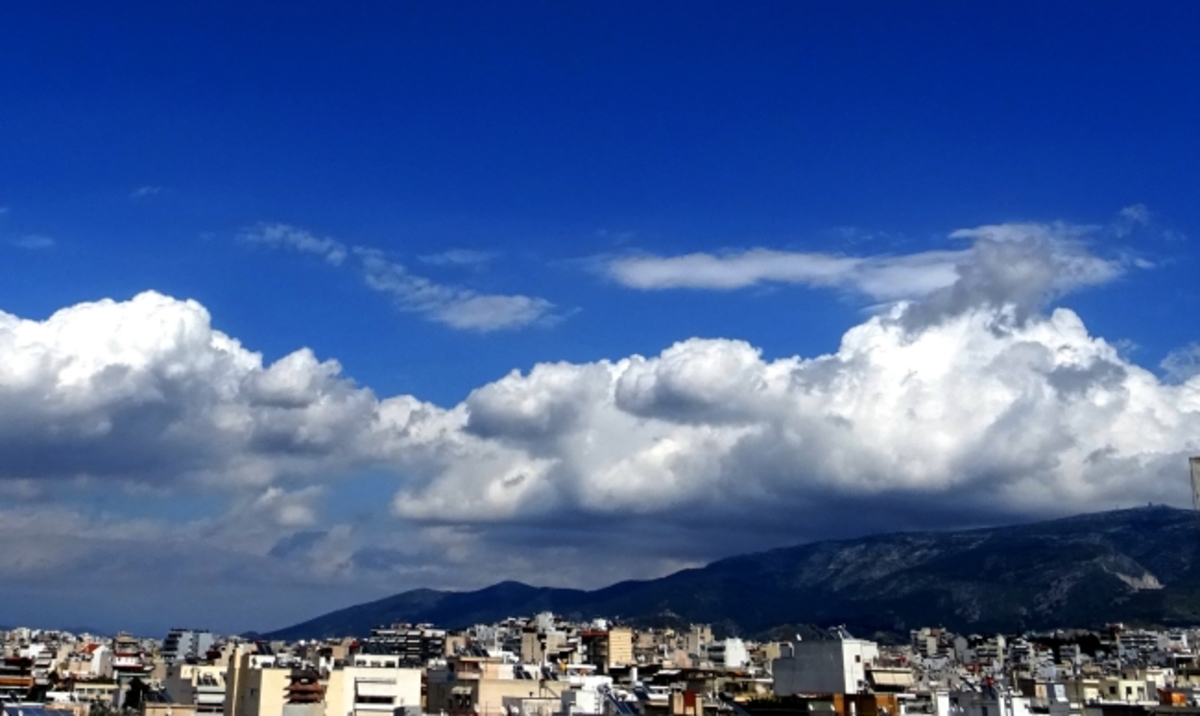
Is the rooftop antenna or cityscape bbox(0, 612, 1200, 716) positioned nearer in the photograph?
the rooftop antenna

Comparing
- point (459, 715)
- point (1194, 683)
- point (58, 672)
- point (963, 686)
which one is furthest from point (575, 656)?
point (459, 715)

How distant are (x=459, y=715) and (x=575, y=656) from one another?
91.8 m

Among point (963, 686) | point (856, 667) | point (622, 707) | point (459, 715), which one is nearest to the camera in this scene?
point (622, 707)

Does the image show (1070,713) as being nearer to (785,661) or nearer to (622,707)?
(785,661)

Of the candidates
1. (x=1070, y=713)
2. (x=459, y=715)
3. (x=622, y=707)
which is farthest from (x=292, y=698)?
(x=1070, y=713)

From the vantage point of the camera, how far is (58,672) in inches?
6959

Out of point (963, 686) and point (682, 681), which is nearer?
point (682, 681)

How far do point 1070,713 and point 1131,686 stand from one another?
101 ft

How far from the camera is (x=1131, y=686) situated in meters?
126

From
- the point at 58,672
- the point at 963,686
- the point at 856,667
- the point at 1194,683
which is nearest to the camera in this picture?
the point at 856,667

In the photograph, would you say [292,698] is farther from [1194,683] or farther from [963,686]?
[1194,683]

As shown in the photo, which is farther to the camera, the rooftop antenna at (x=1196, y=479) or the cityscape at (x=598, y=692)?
the cityscape at (x=598, y=692)

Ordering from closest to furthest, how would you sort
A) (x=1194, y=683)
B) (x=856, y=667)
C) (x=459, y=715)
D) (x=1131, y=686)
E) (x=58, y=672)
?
1. (x=459, y=715)
2. (x=856, y=667)
3. (x=1131, y=686)
4. (x=1194, y=683)
5. (x=58, y=672)

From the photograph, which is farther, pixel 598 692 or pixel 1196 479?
pixel 598 692
